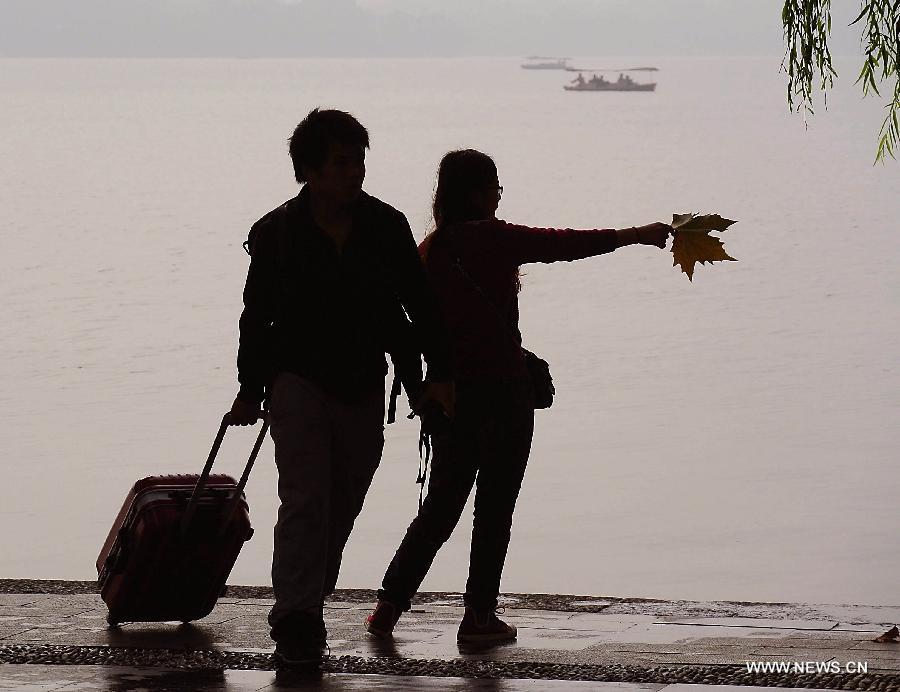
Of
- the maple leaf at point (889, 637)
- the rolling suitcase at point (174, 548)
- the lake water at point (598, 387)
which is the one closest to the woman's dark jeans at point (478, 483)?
the rolling suitcase at point (174, 548)

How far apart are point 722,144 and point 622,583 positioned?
75768 mm

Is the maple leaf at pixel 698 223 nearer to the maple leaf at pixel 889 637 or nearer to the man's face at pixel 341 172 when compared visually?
the man's face at pixel 341 172

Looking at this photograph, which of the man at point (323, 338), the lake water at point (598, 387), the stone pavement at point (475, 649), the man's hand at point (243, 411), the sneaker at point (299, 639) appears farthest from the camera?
the lake water at point (598, 387)

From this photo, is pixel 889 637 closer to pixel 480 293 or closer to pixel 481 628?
pixel 481 628

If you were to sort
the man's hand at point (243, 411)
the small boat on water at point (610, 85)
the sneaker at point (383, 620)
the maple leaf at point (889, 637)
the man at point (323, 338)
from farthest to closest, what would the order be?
the small boat on water at point (610, 85)
the sneaker at point (383, 620)
the maple leaf at point (889, 637)
the man's hand at point (243, 411)
the man at point (323, 338)

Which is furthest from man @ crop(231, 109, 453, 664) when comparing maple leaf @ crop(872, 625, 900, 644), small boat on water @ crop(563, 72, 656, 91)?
small boat on water @ crop(563, 72, 656, 91)

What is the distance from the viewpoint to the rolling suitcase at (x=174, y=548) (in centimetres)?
645

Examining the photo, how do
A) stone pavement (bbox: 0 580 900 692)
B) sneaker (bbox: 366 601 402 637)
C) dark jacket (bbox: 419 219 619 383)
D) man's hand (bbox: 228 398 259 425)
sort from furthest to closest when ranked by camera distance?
1. sneaker (bbox: 366 601 402 637)
2. dark jacket (bbox: 419 219 619 383)
3. man's hand (bbox: 228 398 259 425)
4. stone pavement (bbox: 0 580 900 692)

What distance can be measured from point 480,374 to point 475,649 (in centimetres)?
87

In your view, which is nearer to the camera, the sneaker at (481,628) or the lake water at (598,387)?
the sneaker at (481,628)

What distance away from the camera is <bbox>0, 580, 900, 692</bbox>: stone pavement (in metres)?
5.63

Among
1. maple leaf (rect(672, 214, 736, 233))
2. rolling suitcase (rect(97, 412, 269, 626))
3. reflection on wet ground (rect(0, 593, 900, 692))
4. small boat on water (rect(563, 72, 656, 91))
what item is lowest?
reflection on wet ground (rect(0, 593, 900, 692))

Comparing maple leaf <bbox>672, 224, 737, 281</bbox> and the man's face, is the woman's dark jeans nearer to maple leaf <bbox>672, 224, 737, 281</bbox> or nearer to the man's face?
maple leaf <bbox>672, 224, 737, 281</bbox>

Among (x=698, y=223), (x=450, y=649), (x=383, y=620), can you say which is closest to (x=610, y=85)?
(x=698, y=223)
